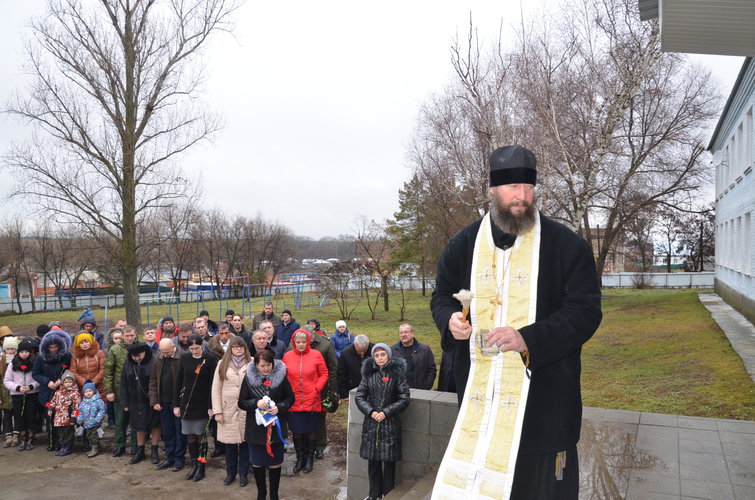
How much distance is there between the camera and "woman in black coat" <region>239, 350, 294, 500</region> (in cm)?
645

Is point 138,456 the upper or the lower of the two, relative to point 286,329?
lower

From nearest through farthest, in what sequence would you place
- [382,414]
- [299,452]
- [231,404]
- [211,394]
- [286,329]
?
[382,414] < [231,404] < [211,394] < [299,452] < [286,329]

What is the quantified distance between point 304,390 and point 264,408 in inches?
49.8

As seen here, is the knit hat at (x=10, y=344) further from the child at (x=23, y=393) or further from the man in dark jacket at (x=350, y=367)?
the man in dark jacket at (x=350, y=367)

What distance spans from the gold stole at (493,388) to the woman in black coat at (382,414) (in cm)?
338

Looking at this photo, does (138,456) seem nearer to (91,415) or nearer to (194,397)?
(91,415)

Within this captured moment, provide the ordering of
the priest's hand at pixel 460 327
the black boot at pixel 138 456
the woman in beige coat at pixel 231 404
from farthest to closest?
the black boot at pixel 138 456, the woman in beige coat at pixel 231 404, the priest's hand at pixel 460 327

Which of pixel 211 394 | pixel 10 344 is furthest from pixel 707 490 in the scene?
pixel 10 344

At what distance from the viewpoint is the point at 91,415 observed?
877 cm

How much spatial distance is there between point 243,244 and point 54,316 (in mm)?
21914

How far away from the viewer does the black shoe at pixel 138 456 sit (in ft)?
27.6

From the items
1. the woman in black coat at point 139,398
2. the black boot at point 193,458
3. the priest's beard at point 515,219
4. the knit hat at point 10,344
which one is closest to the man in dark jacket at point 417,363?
the black boot at point 193,458

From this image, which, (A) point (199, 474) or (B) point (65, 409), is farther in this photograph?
(B) point (65, 409)

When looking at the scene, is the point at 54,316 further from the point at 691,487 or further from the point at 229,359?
the point at 691,487
